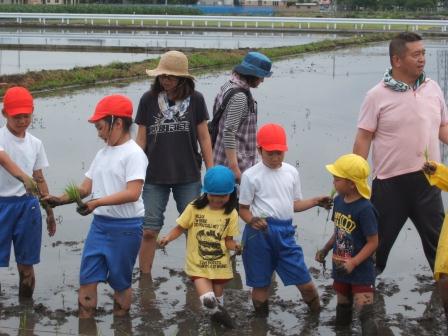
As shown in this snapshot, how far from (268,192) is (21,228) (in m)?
1.70

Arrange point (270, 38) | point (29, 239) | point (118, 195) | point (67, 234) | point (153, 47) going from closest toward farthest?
point (118, 195) → point (29, 239) → point (67, 234) → point (153, 47) → point (270, 38)

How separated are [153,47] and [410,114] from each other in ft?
88.6

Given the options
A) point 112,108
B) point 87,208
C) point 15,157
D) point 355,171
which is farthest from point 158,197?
point 355,171

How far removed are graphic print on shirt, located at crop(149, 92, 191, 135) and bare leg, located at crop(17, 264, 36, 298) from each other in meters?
1.32

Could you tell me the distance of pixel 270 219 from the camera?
5273 millimetres

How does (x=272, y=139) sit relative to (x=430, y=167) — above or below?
above

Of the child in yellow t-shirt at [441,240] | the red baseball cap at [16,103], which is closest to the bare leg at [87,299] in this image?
the red baseball cap at [16,103]

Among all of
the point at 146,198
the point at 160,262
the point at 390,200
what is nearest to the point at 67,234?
the point at 160,262

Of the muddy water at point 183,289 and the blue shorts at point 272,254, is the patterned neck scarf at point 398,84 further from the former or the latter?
the muddy water at point 183,289

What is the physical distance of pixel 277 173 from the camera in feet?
17.5

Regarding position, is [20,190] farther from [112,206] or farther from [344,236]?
[344,236]

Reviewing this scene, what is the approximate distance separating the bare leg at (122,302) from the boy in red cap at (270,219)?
789 mm

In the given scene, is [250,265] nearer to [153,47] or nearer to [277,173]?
[277,173]

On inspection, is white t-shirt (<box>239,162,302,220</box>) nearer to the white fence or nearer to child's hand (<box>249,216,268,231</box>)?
child's hand (<box>249,216,268,231</box>)
